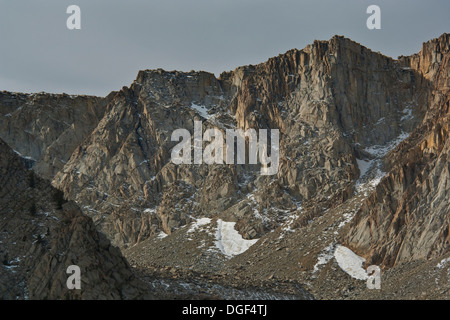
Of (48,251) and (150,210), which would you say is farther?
(150,210)

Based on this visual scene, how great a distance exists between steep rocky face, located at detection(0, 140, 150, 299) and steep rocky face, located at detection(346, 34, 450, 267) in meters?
49.3

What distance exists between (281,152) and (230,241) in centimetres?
2860

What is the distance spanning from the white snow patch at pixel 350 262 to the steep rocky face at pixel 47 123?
8611 centimetres

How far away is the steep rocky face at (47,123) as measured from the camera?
179625 mm

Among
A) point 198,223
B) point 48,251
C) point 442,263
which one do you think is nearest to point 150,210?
point 198,223

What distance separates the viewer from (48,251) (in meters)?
71.8

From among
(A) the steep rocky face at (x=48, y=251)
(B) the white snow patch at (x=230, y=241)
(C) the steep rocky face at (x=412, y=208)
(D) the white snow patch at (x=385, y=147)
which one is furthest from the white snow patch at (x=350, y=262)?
(A) the steep rocky face at (x=48, y=251)

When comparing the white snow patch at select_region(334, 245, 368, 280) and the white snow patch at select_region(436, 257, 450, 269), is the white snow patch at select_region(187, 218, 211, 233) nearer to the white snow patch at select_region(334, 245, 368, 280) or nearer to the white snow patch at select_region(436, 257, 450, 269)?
the white snow patch at select_region(334, 245, 368, 280)

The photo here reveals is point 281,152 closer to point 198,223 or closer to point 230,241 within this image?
point 198,223

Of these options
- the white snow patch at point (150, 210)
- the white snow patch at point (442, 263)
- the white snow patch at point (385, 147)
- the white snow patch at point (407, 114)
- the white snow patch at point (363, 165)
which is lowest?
the white snow patch at point (442, 263)

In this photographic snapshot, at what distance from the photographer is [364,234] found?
118 metres

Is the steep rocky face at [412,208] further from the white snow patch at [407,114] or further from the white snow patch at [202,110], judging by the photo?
the white snow patch at [202,110]
